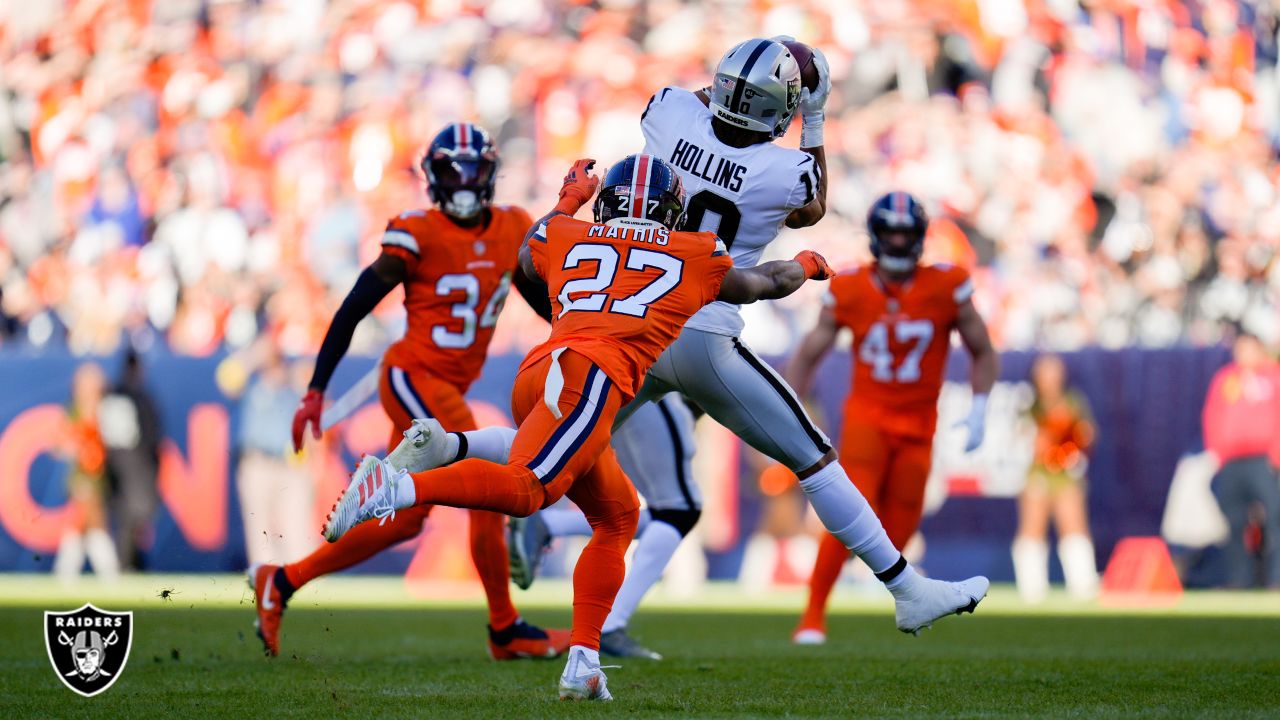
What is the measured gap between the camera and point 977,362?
7.81 m

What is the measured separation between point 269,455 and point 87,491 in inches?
54.6

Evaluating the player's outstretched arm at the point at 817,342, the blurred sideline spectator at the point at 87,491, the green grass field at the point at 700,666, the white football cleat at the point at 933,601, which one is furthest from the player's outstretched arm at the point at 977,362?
the blurred sideline spectator at the point at 87,491

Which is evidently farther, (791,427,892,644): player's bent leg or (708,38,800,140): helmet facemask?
(791,427,892,644): player's bent leg

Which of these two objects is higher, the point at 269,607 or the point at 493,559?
the point at 493,559

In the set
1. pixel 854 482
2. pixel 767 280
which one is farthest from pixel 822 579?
pixel 767 280

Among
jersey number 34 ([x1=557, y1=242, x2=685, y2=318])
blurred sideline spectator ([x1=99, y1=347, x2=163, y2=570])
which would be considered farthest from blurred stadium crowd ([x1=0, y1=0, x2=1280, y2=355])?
jersey number 34 ([x1=557, y1=242, x2=685, y2=318])

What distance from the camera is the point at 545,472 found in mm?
4656

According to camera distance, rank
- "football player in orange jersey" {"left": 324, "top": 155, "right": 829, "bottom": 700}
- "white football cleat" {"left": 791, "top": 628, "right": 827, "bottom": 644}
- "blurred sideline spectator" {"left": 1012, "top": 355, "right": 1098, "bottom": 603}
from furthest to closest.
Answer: "blurred sideline spectator" {"left": 1012, "top": 355, "right": 1098, "bottom": 603}
"white football cleat" {"left": 791, "top": 628, "right": 827, "bottom": 644}
"football player in orange jersey" {"left": 324, "top": 155, "right": 829, "bottom": 700}

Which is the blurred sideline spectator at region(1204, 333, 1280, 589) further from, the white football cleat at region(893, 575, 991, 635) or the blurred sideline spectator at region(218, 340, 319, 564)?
the white football cleat at region(893, 575, 991, 635)

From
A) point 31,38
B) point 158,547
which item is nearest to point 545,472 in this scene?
point 158,547

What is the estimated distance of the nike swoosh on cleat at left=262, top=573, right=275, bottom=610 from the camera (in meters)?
6.48

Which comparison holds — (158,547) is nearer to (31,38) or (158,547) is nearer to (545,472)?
(31,38)

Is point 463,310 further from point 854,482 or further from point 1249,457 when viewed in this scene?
point 1249,457

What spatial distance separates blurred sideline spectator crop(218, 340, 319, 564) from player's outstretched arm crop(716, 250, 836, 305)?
7730mm
